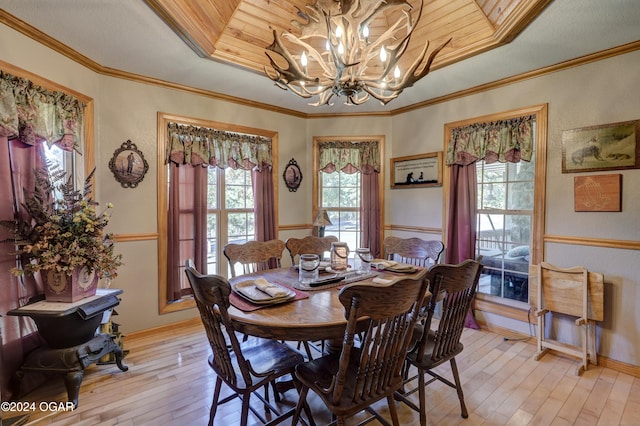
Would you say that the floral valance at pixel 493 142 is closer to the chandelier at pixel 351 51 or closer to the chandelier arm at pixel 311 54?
the chandelier at pixel 351 51

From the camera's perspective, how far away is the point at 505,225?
323 cm

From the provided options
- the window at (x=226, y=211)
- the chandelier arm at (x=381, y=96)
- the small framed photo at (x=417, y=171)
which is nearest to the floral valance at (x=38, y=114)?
the window at (x=226, y=211)

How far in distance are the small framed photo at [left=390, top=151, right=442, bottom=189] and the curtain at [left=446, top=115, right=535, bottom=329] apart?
20 centimetres

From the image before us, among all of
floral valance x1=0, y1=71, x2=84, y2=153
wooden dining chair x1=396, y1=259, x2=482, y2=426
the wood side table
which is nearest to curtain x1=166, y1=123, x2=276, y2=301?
floral valance x1=0, y1=71, x2=84, y2=153

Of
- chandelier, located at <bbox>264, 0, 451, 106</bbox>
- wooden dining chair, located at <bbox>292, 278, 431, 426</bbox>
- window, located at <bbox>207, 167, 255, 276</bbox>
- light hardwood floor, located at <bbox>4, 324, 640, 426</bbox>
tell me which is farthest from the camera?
window, located at <bbox>207, 167, 255, 276</bbox>

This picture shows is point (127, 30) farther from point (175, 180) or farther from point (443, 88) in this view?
point (443, 88)

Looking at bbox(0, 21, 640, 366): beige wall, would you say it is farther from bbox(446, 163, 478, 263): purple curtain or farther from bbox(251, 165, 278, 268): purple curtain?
bbox(251, 165, 278, 268): purple curtain

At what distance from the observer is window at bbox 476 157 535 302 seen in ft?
10.1

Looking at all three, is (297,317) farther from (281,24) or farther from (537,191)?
(537,191)

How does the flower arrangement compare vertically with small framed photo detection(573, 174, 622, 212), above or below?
below

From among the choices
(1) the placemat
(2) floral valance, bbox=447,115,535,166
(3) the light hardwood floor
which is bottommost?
(3) the light hardwood floor

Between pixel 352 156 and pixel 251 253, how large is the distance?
7.06ft

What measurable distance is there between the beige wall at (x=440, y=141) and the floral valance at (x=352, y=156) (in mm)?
504

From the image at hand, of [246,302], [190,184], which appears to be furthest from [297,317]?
[190,184]
